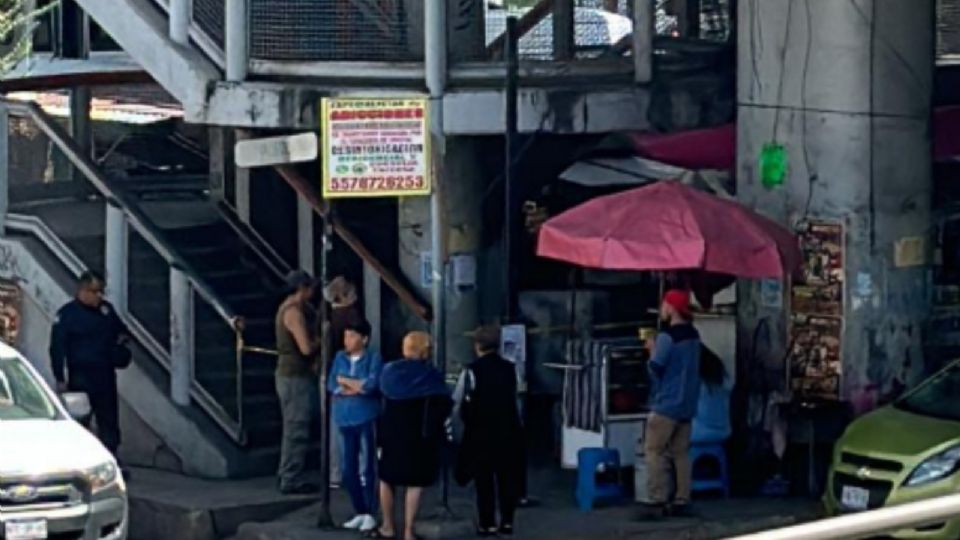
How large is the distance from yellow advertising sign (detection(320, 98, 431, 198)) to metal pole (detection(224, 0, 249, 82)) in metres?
3.13

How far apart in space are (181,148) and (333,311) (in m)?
7.06

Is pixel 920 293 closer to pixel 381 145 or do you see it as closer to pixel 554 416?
pixel 554 416

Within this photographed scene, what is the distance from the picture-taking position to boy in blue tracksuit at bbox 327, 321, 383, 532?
15.7 meters

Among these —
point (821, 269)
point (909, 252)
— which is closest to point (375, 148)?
point (821, 269)

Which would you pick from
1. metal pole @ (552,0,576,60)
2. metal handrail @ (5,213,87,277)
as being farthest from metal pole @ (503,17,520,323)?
metal handrail @ (5,213,87,277)

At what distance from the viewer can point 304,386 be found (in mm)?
17125

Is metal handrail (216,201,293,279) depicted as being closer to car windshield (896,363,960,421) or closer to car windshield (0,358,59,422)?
car windshield (0,358,59,422)

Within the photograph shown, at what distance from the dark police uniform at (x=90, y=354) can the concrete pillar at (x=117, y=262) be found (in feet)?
3.60

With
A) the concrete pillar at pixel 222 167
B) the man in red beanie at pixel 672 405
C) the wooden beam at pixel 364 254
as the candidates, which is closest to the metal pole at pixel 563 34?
the wooden beam at pixel 364 254

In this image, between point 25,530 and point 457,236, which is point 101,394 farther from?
point 25,530

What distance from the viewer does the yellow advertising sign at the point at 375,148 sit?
49.1 ft

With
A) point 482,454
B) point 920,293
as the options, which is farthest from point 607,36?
point 482,454

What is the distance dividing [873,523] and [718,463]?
1150cm

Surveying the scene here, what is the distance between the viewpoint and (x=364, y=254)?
17906mm
